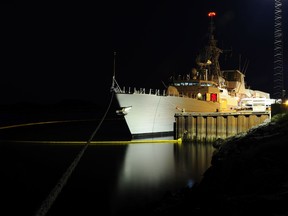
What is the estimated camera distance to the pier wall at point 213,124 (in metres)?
27.4

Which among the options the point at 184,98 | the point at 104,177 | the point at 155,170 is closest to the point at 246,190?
the point at 104,177

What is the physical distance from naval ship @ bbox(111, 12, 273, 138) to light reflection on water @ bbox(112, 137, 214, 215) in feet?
9.14

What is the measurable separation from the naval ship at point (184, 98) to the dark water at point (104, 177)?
3313 mm

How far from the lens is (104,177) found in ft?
52.6

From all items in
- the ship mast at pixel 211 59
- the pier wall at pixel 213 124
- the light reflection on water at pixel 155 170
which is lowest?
the light reflection on water at pixel 155 170

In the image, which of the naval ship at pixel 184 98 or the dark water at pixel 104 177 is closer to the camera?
the dark water at pixel 104 177

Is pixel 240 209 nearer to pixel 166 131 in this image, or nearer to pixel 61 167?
pixel 61 167

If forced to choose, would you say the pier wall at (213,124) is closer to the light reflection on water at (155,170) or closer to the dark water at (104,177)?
the light reflection on water at (155,170)

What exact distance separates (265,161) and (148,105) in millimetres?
21062

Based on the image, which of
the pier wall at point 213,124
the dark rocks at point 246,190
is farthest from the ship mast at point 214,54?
the dark rocks at point 246,190

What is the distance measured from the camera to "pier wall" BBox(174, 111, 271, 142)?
1078 inches

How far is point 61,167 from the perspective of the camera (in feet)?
62.3

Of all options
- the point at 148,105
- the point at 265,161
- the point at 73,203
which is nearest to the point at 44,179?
the point at 73,203

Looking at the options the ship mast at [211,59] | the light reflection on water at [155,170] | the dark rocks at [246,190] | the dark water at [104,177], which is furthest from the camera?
the ship mast at [211,59]
